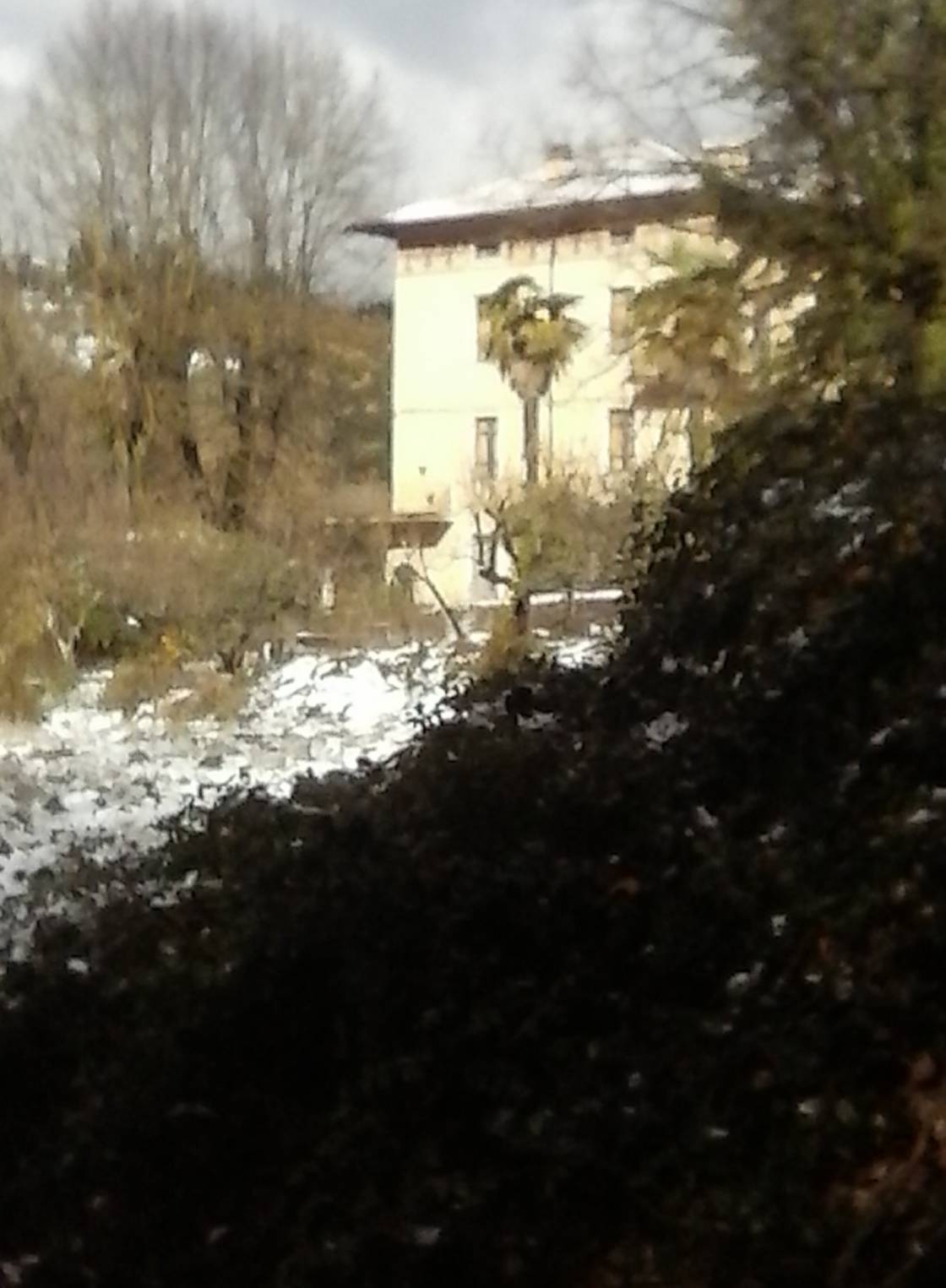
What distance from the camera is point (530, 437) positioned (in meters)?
22.9

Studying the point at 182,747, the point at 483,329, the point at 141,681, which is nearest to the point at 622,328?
the point at 141,681

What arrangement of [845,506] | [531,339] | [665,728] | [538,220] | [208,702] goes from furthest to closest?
[531,339] < [538,220] < [208,702] < [845,506] < [665,728]

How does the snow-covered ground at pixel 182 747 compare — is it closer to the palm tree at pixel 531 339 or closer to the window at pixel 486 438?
the palm tree at pixel 531 339

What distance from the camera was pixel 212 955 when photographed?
15.7 ft

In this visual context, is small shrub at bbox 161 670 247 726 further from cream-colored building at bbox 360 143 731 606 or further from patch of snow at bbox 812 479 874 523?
patch of snow at bbox 812 479 874 523

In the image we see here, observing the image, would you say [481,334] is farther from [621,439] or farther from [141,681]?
[141,681]

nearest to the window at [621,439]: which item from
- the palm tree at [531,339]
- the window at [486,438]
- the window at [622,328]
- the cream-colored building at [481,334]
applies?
the cream-colored building at [481,334]

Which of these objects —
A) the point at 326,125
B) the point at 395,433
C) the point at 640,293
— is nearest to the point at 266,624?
the point at 640,293

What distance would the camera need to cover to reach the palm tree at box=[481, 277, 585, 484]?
82.6 feet

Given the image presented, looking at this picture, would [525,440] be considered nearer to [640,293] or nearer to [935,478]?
[640,293]

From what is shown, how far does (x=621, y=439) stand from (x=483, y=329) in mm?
9979

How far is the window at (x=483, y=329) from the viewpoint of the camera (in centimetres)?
2688

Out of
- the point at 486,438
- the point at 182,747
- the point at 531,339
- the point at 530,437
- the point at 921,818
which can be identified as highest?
the point at 531,339

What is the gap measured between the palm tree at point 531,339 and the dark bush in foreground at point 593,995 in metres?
19.2
